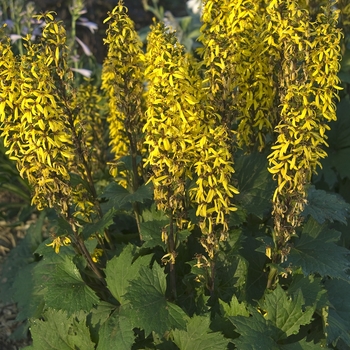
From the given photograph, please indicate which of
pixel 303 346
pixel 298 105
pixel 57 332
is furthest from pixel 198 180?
pixel 57 332

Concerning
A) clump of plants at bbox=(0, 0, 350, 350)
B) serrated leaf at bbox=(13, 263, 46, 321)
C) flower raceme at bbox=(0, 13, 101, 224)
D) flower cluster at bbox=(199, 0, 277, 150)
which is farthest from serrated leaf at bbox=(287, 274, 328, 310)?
serrated leaf at bbox=(13, 263, 46, 321)

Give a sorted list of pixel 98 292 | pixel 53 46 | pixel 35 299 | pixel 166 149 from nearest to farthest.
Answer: pixel 166 149 → pixel 53 46 → pixel 98 292 → pixel 35 299

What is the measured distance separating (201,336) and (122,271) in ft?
2.08

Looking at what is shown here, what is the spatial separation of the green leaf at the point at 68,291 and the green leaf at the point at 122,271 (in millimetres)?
140

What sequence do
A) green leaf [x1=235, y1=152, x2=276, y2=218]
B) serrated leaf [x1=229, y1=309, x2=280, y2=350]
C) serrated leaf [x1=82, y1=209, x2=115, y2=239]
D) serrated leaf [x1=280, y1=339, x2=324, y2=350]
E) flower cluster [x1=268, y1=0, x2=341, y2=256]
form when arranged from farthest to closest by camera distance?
green leaf [x1=235, y1=152, x2=276, y2=218] < serrated leaf [x1=82, y1=209, x2=115, y2=239] < serrated leaf [x1=280, y1=339, x2=324, y2=350] < serrated leaf [x1=229, y1=309, x2=280, y2=350] < flower cluster [x1=268, y1=0, x2=341, y2=256]

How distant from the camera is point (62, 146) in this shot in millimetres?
2662

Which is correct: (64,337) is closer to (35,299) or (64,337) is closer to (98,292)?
(98,292)

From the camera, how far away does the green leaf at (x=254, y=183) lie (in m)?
3.29

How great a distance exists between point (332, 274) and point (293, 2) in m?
1.49

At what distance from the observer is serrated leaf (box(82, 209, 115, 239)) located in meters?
3.12

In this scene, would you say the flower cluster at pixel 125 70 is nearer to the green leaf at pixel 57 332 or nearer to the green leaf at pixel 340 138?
the green leaf at pixel 57 332

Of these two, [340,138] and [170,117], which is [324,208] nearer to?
[340,138]

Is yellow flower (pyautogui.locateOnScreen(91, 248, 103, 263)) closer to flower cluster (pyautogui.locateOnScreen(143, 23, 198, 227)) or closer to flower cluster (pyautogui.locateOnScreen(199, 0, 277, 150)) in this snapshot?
flower cluster (pyautogui.locateOnScreen(143, 23, 198, 227))

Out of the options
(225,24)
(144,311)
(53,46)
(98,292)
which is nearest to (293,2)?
(225,24)
